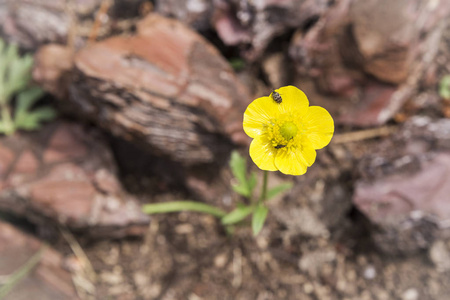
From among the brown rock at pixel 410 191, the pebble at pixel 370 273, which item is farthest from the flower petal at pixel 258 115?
the pebble at pixel 370 273

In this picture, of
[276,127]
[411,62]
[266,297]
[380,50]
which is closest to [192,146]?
[276,127]

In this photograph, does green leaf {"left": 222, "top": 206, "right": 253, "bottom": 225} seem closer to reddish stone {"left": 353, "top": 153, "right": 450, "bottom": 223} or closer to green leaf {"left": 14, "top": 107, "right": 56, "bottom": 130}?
reddish stone {"left": 353, "top": 153, "right": 450, "bottom": 223}

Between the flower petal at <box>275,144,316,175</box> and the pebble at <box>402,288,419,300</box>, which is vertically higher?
the flower petal at <box>275,144,316,175</box>

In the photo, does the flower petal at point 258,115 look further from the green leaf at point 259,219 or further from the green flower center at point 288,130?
the green leaf at point 259,219

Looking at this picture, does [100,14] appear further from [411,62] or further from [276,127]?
[411,62]

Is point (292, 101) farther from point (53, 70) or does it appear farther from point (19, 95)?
point (19, 95)

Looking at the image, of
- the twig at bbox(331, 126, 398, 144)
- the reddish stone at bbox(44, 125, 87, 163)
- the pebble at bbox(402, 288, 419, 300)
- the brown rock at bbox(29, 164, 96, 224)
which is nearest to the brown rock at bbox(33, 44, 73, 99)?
the reddish stone at bbox(44, 125, 87, 163)
